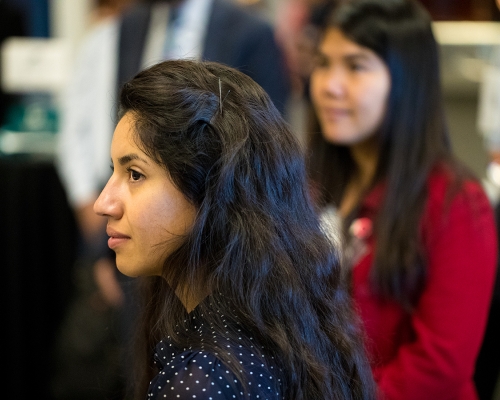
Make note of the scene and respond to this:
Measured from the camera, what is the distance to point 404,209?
134 cm

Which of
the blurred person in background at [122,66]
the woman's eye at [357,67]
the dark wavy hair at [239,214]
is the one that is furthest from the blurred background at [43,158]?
the dark wavy hair at [239,214]

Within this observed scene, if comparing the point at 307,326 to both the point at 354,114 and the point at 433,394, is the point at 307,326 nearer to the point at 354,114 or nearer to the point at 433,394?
the point at 433,394

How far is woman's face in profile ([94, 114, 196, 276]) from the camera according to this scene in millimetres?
924

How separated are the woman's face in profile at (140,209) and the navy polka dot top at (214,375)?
119 mm

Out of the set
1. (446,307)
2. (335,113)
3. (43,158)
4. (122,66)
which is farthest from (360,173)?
(43,158)

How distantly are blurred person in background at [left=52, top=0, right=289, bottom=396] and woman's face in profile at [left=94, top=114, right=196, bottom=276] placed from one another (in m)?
0.99

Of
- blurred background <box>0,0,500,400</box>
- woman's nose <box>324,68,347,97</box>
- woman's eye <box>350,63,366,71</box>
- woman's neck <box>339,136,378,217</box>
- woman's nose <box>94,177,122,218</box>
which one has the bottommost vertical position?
blurred background <box>0,0,500,400</box>

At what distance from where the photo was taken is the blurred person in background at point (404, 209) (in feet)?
4.19

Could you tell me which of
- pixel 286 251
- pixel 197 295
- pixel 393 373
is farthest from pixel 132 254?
pixel 393 373

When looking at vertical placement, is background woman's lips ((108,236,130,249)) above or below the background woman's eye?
below

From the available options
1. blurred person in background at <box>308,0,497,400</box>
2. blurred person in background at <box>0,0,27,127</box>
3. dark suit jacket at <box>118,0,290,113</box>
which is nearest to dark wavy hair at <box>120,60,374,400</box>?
blurred person in background at <box>308,0,497,400</box>

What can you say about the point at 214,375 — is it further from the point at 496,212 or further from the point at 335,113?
the point at 496,212

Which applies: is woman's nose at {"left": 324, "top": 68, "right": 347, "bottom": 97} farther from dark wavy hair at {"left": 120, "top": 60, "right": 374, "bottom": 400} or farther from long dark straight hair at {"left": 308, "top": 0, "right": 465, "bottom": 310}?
dark wavy hair at {"left": 120, "top": 60, "right": 374, "bottom": 400}

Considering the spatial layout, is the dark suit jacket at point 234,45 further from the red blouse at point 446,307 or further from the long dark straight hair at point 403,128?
the red blouse at point 446,307
